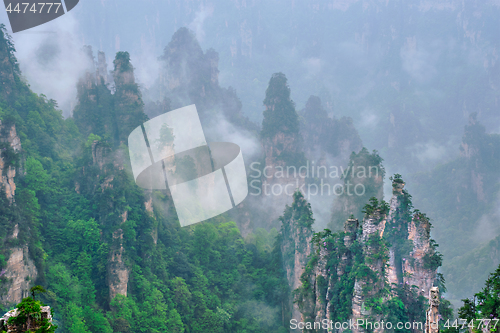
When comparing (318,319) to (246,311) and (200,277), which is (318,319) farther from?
(200,277)

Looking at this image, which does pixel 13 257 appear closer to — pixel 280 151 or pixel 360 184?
pixel 360 184

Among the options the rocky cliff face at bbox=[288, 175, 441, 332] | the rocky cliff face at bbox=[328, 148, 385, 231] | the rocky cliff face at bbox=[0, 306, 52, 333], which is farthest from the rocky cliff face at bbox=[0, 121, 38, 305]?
the rocky cliff face at bbox=[328, 148, 385, 231]

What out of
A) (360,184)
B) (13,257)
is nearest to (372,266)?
(13,257)

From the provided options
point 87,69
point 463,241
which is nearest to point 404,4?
point 463,241

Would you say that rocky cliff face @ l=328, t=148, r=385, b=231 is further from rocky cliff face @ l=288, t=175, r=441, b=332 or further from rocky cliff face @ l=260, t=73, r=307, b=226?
rocky cliff face @ l=260, t=73, r=307, b=226

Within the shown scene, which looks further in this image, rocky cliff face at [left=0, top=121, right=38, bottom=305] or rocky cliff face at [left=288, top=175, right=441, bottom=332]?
rocky cliff face at [left=0, top=121, right=38, bottom=305]

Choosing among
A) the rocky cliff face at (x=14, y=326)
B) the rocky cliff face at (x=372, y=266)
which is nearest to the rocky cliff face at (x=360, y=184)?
the rocky cliff face at (x=372, y=266)

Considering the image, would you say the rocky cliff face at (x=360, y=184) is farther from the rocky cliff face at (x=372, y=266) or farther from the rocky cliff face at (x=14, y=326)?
the rocky cliff face at (x=14, y=326)

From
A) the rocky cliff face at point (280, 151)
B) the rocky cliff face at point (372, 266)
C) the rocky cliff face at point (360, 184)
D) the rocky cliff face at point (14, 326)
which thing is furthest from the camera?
the rocky cliff face at point (280, 151)

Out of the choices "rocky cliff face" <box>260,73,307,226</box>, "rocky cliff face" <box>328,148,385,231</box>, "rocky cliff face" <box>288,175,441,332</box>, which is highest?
"rocky cliff face" <box>260,73,307,226</box>

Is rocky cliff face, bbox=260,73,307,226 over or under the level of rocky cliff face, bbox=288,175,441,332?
over

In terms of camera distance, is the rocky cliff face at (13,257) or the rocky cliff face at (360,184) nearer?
the rocky cliff face at (13,257)
